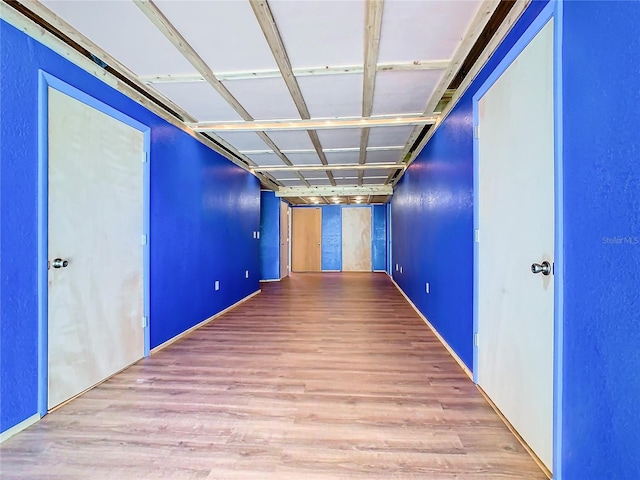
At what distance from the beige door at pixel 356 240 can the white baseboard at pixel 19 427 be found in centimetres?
870

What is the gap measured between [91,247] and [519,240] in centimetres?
279

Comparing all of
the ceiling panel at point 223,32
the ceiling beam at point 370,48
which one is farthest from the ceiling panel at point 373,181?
the ceiling panel at point 223,32

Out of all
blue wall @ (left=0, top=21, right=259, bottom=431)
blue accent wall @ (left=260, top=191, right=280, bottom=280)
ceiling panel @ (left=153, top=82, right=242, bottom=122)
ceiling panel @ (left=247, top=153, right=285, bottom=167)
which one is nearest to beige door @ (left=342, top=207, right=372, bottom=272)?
blue accent wall @ (left=260, top=191, right=280, bottom=280)

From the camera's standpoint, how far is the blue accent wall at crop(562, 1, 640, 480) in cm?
88

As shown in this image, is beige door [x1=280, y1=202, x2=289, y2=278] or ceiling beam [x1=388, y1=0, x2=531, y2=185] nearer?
ceiling beam [x1=388, y1=0, x2=531, y2=185]

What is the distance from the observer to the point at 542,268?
4.43 feet

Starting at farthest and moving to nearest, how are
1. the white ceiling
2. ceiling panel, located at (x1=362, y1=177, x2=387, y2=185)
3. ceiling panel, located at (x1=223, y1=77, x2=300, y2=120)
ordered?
ceiling panel, located at (x1=362, y1=177, x2=387, y2=185) < ceiling panel, located at (x1=223, y1=77, x2=300, y2=120) < the white ceiling

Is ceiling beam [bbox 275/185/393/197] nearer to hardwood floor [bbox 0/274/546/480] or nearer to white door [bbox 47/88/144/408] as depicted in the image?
hardwood floor [bbox 0/274/546/480]

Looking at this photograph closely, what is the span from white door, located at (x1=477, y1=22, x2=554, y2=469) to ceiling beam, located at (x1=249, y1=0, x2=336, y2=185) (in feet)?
4.49

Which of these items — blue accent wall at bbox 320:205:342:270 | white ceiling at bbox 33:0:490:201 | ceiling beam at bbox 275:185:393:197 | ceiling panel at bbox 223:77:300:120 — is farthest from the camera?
blue accent wall at bbox 320:205:342:270

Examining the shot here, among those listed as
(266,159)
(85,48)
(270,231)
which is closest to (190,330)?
(85,48)

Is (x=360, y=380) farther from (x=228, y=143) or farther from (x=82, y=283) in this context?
(x=228, y=143)

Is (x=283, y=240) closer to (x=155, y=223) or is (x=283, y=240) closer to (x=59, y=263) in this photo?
(x=155, y=223)

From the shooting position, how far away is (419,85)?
246 cm
